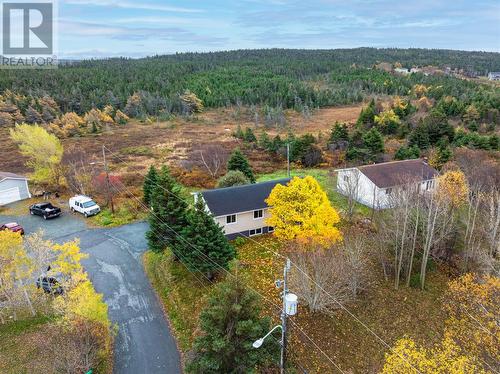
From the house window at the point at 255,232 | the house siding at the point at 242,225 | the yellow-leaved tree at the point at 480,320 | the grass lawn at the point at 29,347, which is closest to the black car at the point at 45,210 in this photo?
the grass lawn at the point at 29,347

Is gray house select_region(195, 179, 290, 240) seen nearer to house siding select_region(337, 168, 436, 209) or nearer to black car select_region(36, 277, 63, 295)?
house siding select_region(337, 168, 436, 209)

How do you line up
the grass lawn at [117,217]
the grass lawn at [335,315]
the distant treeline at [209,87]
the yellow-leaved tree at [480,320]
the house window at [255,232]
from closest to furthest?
1. the yellow-leaved tree at [480,320]
2. the grass lawn at [335,315]
3. the house window at [255,232]
4. the grass lawn at [117,217]
5. the distant treeline at [209,87]

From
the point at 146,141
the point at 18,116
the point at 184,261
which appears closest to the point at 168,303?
the point at 184,261

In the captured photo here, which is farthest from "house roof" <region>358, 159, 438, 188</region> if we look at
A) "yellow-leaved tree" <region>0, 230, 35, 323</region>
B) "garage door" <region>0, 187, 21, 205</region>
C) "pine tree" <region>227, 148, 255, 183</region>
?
"garage door" <region>0, 187, 21, 205</region>

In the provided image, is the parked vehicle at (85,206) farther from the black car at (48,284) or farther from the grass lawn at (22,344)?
the grass lawn at (22,344)

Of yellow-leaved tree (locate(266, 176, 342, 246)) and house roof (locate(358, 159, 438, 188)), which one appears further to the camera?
house roof (locate(358, 159, 438, 188))

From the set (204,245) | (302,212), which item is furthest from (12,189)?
(302,212)
